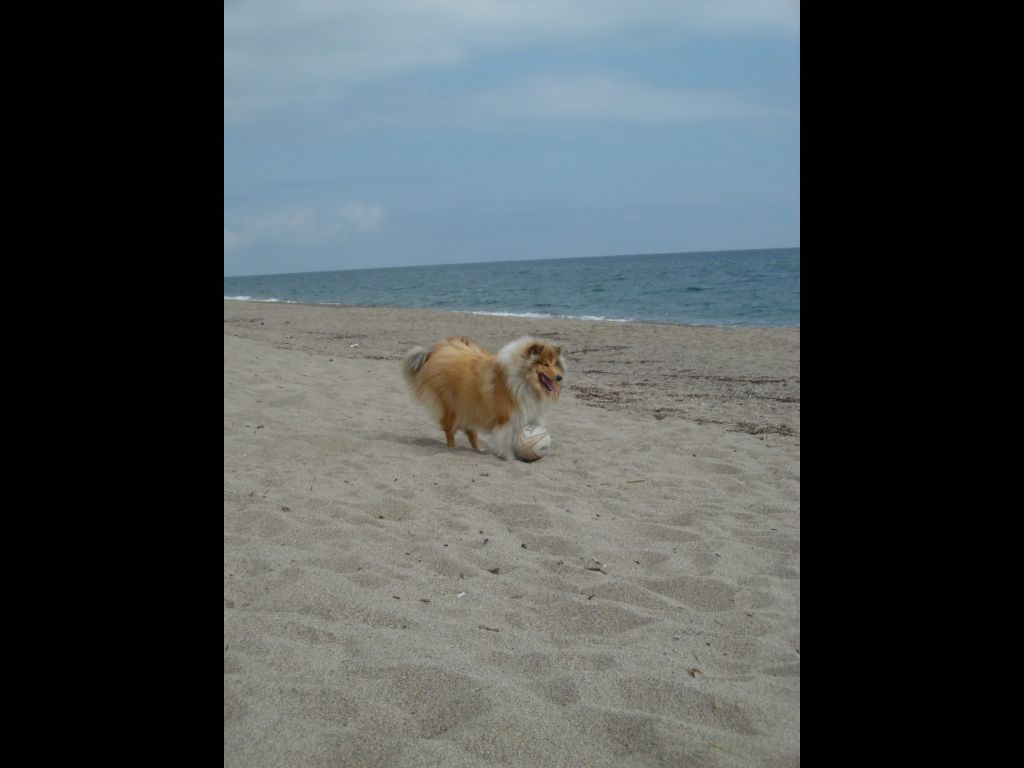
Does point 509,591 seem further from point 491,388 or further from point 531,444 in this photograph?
point 491,388

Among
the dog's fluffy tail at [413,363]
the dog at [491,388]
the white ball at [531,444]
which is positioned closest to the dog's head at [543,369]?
the dog at [491,388]

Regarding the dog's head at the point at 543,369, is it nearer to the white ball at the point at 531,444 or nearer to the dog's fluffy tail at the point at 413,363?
the white ball at the point at 531,444

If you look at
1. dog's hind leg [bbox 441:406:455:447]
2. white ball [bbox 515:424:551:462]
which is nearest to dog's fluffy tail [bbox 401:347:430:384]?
dog's hind leg [bbox 441:406:455:447]

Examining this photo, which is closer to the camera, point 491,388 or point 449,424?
point 491,388

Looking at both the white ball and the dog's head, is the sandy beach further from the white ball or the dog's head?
Result: the dog's head

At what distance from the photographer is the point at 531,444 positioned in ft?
20.1

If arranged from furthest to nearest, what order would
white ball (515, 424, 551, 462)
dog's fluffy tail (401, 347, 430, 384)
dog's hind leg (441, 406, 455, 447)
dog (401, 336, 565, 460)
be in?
dog's fluffy tail (401, 347, 430, 384)
dog's hind leg (441, 406, 455, 447)
dog (401, 336, 565, 460)
white ball (515, 424, 551, 462)

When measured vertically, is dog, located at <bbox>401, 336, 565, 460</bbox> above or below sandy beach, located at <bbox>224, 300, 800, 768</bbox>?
above

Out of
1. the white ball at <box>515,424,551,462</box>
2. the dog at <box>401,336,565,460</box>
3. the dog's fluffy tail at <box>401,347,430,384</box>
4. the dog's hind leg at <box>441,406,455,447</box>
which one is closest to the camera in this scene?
the white ball at <box>515,424,551,462</box>

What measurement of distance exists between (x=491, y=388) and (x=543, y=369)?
0.43m

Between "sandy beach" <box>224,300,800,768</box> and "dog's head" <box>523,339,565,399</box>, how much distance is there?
18.6 inches

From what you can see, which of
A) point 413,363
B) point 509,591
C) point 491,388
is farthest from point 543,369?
point 509,591

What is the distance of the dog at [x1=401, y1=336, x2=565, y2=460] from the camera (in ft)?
20.9
